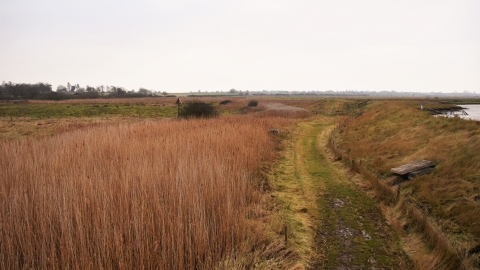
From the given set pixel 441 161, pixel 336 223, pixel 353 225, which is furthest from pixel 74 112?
pixel 441 161

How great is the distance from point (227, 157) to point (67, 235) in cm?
465

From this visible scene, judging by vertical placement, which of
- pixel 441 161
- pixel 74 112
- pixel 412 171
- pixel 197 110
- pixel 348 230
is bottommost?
pixel 348 230

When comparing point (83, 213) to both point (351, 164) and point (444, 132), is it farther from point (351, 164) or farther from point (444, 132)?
point (444, 132)

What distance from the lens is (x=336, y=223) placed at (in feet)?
17.7

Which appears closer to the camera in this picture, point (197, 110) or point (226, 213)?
point (226, 213)

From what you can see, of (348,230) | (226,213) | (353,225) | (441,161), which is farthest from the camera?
(441,161)

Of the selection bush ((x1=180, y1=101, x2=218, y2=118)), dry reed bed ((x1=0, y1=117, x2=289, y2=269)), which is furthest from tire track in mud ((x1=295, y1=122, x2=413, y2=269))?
bush ((x1=180, y1=101, x2=218, y2=118))

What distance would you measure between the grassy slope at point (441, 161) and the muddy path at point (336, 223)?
3.48ft

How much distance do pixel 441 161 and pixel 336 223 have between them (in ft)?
14.9

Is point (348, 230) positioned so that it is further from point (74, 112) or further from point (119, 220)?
point (74, 112)

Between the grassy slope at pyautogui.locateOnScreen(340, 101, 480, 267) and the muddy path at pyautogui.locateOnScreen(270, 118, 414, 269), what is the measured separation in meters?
1.06

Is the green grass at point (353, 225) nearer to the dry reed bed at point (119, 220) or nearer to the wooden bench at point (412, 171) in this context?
the wooden bench at point (412, 171)

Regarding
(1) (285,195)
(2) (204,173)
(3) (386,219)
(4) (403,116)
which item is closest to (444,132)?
(4) (403,116)

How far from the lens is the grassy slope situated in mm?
4781
